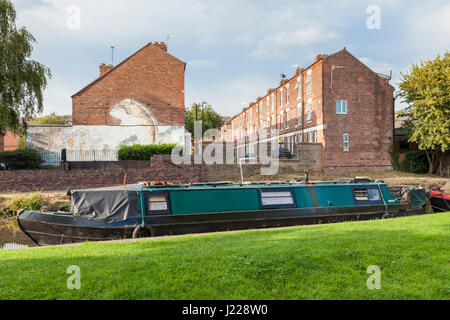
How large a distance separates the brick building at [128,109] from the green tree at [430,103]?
1775 cm

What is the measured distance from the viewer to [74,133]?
2464 centimetres

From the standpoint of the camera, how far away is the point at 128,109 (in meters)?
25.5

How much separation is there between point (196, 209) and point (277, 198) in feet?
9.01

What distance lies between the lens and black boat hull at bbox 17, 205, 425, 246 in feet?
30.5

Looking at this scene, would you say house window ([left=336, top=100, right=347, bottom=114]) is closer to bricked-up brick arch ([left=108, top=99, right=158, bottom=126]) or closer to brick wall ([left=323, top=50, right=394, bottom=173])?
brick wall ([left=323, top=50, right=394, bottom=173])

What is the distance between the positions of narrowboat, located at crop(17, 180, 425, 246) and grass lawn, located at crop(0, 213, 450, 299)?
133 inches

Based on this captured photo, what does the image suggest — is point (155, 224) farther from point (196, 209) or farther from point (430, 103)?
point (430, 103)

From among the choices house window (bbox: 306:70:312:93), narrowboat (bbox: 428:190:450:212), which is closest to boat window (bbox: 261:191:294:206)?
narrowboat (bbox: 428:190:450:212)

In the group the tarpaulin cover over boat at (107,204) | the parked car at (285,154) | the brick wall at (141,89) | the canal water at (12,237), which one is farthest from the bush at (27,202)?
the parked car at (285,154)

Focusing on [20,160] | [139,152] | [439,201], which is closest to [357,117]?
[439,201]

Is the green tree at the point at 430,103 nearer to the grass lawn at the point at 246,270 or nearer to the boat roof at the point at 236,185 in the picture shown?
the boat roof at the point at 236,185
